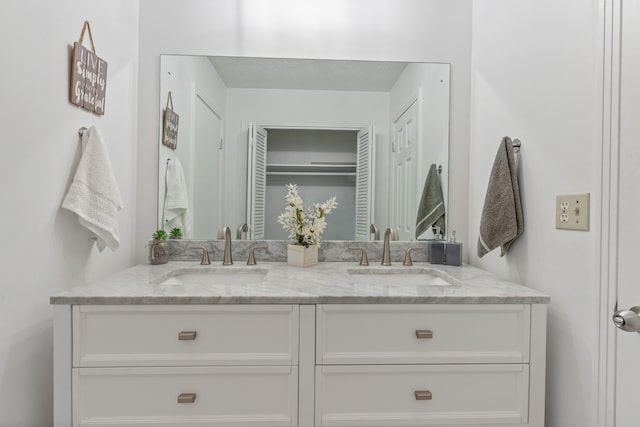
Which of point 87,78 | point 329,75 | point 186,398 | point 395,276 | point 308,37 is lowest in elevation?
point 186,398

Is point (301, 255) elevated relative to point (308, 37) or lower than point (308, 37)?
lower

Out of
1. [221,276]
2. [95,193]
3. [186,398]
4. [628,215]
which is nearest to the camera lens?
[628,215]

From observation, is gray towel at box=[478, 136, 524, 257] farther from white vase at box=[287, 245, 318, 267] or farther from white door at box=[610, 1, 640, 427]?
white vase at box=[287, 245, 318, 267]

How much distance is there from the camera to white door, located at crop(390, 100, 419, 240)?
180cm

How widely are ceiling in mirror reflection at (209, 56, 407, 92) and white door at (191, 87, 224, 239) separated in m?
0.18

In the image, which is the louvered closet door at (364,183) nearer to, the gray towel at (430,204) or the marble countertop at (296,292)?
the gray towel at (430,204)

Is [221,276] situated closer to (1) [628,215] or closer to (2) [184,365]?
(2) [184,365]

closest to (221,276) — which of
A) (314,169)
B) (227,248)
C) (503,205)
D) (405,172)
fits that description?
(227,248)

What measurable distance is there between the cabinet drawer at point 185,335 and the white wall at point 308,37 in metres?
0.71

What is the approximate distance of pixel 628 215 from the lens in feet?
3.08

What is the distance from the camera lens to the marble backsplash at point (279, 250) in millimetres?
1775

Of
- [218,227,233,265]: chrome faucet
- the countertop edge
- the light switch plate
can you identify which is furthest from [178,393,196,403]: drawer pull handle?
the light switch plate

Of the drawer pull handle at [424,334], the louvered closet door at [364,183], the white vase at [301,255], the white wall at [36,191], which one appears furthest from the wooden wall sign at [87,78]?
the drawer pull handle at [424,334]

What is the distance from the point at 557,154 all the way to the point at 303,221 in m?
1.01
